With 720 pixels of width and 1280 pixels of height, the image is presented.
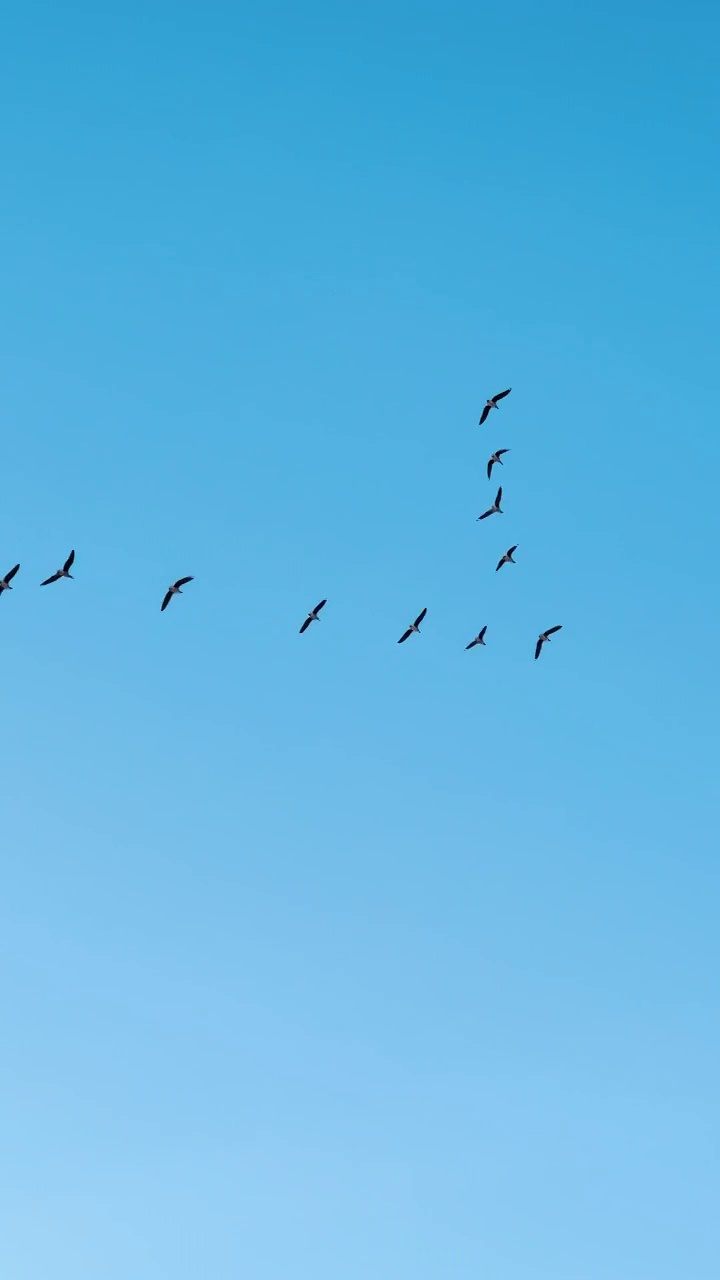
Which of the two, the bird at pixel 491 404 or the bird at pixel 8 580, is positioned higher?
the bird at pixel 491 404

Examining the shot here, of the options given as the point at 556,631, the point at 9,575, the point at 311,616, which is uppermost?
the point at 556,631

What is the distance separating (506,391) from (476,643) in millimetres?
26823

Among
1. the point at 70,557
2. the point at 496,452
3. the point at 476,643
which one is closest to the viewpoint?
the point at 70,557

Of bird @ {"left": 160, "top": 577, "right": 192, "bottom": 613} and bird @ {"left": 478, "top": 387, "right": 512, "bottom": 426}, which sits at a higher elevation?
bird @ {"left": 478, "top": 387, "right": 512, "bottom": 426}

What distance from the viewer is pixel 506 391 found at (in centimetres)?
13800

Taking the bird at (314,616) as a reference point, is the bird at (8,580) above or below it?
below

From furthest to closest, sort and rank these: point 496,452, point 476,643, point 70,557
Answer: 1. point 476,643
2. point 496,452
3. point 70,557

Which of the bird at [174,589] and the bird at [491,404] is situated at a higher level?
the bird at [491,404]

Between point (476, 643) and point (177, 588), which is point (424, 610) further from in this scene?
point (177, 588)

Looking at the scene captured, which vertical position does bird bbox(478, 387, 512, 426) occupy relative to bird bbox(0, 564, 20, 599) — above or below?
above

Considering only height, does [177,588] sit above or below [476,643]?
below

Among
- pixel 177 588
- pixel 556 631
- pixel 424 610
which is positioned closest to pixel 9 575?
pixel 177 588

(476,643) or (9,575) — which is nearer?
(9,575)

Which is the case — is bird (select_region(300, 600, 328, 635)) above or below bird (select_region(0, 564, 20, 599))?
above
